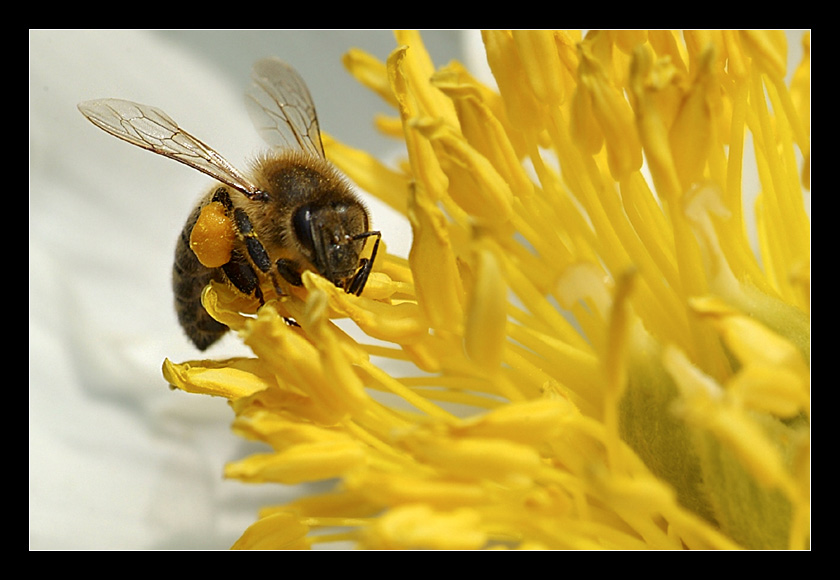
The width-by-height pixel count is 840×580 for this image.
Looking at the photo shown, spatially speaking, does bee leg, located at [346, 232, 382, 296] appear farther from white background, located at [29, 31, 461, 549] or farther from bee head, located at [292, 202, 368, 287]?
white background, located at [29, 31, 461, 549]

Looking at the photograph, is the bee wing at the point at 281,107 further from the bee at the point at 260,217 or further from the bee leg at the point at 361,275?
the bee leg at the point at 361,275

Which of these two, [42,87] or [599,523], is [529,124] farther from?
[42,87]

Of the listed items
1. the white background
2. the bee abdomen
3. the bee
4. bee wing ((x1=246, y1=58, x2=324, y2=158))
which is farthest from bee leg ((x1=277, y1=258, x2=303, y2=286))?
the white background

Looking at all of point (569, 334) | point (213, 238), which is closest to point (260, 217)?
point (213, 238)

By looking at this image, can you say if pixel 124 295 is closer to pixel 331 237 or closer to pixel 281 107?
pixel 281 107

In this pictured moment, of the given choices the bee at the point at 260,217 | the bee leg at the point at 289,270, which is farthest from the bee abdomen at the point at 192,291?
the bee leg at the point at 289,270

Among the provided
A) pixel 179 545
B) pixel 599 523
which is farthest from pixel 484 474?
pixel 179 545
